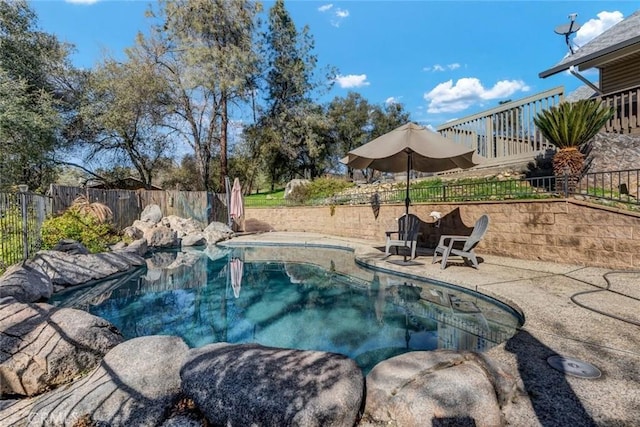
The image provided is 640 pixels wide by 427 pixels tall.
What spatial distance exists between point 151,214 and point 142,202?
0.72m

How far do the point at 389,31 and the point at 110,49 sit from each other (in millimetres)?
14965

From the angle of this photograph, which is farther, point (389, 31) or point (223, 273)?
point (389, 31)

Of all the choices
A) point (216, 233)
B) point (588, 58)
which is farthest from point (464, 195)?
point (216, 233)

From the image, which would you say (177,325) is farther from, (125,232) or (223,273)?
(125,232)

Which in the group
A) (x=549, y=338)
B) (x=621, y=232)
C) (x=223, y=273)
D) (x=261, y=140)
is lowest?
(x=223, y=273)

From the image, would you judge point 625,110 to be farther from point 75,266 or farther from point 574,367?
point 75,266

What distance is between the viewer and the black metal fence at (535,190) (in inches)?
204

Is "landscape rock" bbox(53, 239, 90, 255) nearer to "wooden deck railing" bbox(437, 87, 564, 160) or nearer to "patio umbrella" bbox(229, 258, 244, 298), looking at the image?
"patio umbrella" bbox(229, 258, 244, 298)

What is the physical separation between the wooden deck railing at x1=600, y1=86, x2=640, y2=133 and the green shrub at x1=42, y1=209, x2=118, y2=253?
42.3 feet

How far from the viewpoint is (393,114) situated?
2597cm

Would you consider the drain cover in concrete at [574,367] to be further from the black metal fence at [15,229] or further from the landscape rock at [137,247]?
the landscape rock at [137,247]

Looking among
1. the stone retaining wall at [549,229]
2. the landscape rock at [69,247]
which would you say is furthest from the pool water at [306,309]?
the stone retaining wall at [549,229]

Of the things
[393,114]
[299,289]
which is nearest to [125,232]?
[299,289]

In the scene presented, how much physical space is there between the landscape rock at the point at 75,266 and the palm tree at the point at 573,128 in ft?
29.1
